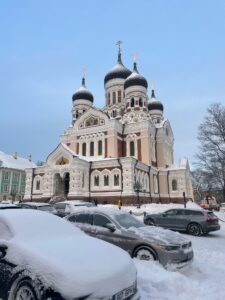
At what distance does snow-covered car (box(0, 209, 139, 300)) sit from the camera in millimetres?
3557

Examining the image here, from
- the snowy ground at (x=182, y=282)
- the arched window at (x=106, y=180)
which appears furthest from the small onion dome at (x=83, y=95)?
the snowy ground at (x=182, y=282)

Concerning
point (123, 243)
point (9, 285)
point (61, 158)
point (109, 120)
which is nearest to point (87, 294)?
point (9, 285)

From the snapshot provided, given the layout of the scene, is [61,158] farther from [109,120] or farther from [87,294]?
[87,294]

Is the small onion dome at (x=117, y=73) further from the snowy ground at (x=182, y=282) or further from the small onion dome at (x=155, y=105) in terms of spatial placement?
the snowy ground at (x=182, y=282)

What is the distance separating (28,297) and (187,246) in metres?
5.00

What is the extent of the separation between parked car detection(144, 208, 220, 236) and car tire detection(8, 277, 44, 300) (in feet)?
38.0

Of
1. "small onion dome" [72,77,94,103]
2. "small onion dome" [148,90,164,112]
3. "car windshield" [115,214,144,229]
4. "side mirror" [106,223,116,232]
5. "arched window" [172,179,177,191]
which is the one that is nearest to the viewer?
"side mirror" [106,223,116,232]

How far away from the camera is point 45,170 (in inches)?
1436

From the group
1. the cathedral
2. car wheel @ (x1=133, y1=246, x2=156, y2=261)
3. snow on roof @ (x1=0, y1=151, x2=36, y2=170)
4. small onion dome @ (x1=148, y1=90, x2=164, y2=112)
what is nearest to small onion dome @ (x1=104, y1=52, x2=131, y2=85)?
the cathedral

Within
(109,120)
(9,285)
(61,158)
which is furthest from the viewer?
(109,120)

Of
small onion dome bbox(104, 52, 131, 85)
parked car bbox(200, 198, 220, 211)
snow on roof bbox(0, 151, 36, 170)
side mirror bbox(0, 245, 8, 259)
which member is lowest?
side mirror bbox(0, 245, 8, 259)

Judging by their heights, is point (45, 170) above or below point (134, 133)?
below

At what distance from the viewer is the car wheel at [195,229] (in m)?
13.7

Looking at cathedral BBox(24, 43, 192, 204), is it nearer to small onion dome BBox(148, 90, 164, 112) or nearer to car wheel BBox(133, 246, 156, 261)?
small onion dome BBox(148, 90, 164, 112)
